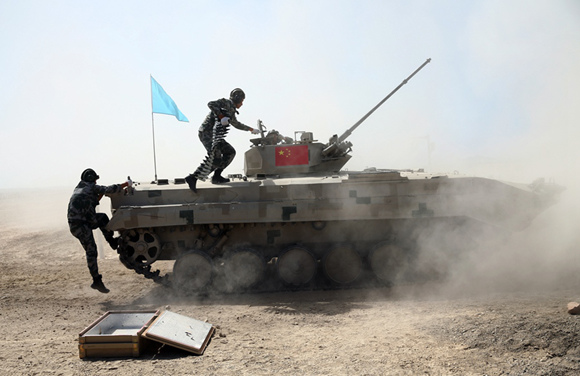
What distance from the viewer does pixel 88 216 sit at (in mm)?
11164

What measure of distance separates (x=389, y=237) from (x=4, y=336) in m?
7.76

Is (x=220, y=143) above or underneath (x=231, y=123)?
underneath

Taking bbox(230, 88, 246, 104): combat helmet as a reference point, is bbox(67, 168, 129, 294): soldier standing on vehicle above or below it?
below

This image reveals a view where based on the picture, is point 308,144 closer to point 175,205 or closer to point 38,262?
point 175,205

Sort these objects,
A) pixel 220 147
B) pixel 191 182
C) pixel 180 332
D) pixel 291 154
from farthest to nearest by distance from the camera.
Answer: pixel 291 154
pixel 220 147
pixel 191 182
pixel 180 332

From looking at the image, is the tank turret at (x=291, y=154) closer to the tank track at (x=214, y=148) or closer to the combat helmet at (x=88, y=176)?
the tank track at (x=214, y=148)

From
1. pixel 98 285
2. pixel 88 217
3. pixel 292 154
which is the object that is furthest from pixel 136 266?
pixel 292 154

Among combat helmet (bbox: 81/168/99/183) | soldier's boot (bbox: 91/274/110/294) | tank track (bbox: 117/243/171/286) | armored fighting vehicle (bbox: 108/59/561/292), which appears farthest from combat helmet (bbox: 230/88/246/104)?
soldier's boot (bbox: 91/274/110/294)

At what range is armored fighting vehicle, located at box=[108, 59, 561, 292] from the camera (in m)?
10.7

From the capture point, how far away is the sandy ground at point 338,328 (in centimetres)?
609

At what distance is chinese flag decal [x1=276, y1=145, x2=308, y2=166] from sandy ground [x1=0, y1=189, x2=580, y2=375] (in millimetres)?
3223

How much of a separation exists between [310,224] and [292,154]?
6.43ft

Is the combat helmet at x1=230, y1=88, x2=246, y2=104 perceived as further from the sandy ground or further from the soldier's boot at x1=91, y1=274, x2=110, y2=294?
the soldier's boot at x1=91, y1=274, x2=110, y2=294

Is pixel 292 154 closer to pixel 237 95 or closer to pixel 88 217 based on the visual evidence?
pixel 237 95
